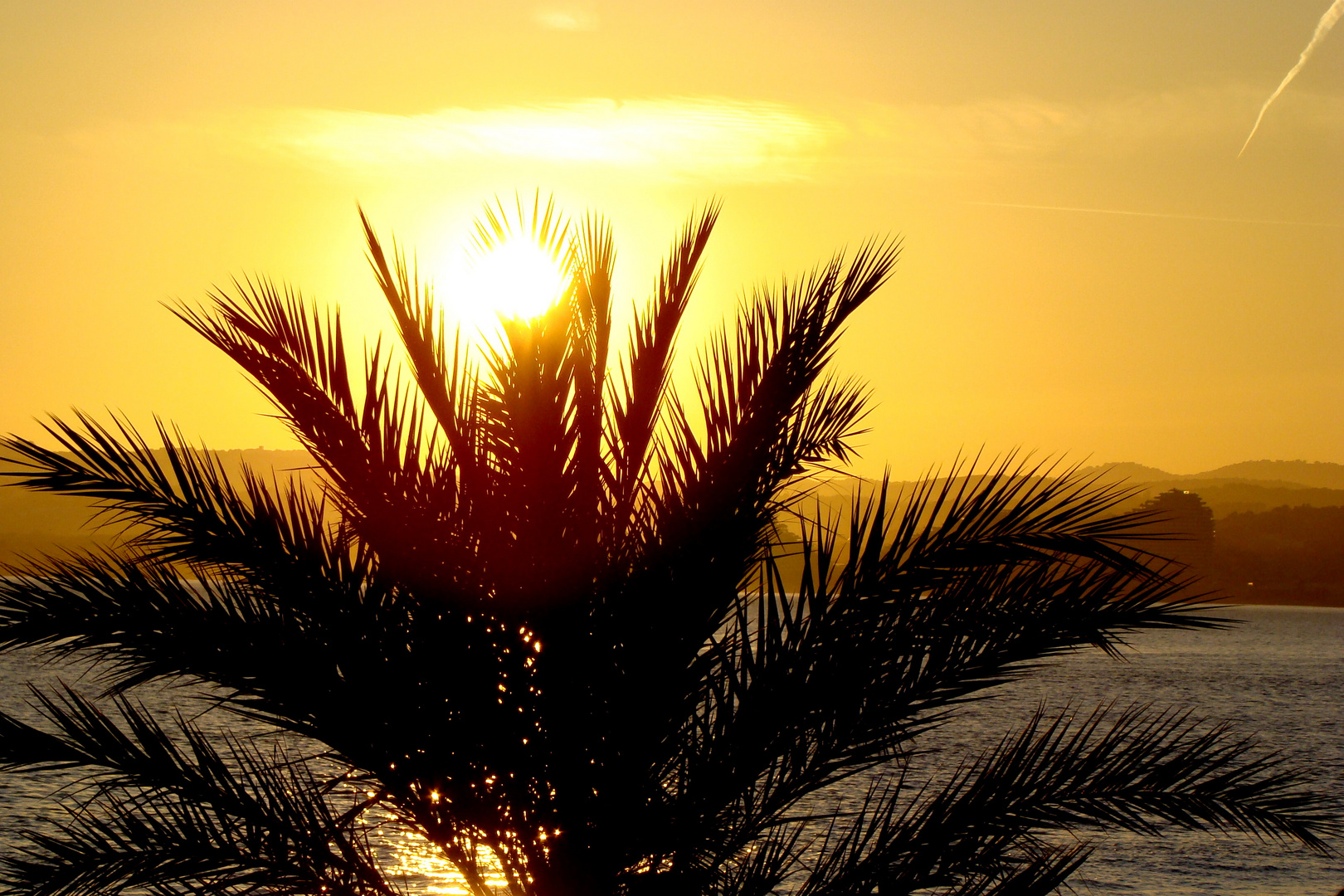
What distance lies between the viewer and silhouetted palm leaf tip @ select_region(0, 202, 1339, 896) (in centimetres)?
479

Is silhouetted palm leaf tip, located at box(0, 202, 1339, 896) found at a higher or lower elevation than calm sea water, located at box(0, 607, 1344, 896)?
higher

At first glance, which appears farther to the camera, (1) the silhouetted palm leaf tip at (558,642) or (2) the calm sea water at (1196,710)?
(2) the calm sea water at (1196,710)

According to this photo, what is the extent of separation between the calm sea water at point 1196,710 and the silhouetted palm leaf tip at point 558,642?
651 mm

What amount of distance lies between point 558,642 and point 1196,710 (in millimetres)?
54622

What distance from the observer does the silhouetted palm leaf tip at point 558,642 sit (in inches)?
188

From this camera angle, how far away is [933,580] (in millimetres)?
5066

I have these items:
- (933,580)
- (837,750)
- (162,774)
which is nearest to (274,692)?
(162,774)

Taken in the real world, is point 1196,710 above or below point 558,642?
below

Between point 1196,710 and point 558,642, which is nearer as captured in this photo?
point 558,642

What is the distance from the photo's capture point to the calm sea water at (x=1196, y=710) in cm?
2330

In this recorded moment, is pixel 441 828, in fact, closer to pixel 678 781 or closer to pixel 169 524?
pixel 678 781

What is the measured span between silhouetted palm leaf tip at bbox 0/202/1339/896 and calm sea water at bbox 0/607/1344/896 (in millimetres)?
651

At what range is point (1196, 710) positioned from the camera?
171 feet

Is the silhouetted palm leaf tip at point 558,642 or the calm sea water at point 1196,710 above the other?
the silhouetted palm leaf tip at point 558,642
